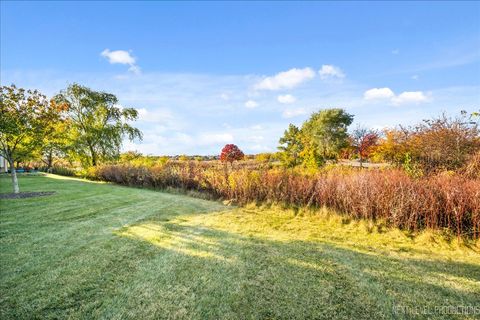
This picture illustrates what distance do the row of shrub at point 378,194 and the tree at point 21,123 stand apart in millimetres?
7177

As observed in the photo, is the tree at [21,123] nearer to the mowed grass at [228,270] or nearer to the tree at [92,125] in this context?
the mowed grass at [228,270]

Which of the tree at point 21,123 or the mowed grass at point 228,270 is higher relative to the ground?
the tree at point 21,123

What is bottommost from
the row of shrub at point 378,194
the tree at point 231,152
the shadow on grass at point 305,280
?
the shadow on grass at point 305,280

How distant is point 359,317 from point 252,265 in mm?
1401

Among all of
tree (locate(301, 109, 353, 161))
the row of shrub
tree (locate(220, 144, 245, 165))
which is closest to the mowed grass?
the row of shrub

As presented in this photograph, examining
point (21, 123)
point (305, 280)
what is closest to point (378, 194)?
point (305, 280)

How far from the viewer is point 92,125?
20250mm

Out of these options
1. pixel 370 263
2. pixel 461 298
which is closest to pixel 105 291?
pixel 370 263

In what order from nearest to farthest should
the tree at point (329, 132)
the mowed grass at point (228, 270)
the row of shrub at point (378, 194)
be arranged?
1. the mowed grass at point (228, 270)
2. the row of shrub at point (378, 194)
3. the tree at point (329, 132)

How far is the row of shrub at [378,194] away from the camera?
451cm

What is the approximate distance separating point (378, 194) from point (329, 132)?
92.5 feet

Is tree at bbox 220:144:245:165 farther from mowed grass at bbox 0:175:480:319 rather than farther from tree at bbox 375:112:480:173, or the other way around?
mowed grass at bbox 0:175:480:319

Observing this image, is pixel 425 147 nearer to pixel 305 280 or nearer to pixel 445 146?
pixel 445 146

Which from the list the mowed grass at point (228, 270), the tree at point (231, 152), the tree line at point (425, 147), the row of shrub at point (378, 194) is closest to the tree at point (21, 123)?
the mowed grass at point (228, 270)
